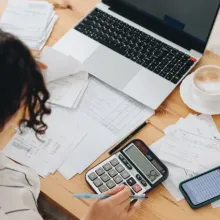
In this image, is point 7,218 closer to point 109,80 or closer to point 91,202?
point 91,202

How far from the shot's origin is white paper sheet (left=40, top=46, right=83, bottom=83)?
1029mm

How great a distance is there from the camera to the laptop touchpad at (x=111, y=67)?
1.02 meters

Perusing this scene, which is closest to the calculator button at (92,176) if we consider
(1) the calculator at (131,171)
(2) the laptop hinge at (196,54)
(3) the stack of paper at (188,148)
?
(1) the calculator at (131,171)

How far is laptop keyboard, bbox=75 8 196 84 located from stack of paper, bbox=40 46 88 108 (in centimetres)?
A: 11

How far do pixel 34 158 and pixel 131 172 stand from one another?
0.22 meters

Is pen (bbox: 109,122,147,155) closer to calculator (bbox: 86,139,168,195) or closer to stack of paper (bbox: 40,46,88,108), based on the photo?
calculator (bbox: 86,139,168,195)

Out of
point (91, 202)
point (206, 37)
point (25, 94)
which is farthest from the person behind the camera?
point (206, 37)

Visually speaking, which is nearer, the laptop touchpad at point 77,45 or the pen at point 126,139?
the pen at point 126,139

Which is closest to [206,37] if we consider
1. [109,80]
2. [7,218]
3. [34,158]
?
[109,80]

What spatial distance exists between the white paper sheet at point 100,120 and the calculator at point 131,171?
0.04 metres

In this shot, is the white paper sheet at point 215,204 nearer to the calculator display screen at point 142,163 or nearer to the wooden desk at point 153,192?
the wooden desk at point 153,192

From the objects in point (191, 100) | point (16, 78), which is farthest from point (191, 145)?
point (16, 78)

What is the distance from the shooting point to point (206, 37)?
988mm

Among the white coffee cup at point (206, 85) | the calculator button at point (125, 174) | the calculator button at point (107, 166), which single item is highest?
the white coffee cup at point (206, 85)
